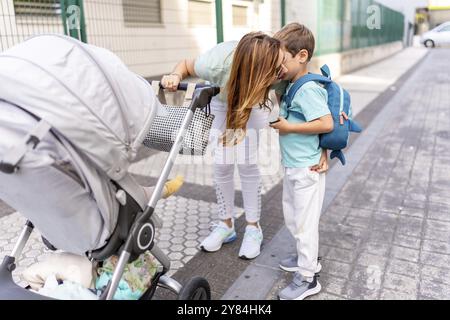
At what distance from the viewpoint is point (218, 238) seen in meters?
3.26

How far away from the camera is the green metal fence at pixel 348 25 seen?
1248cm

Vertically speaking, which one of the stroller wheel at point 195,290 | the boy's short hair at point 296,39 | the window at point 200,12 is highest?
the window at point 200,12

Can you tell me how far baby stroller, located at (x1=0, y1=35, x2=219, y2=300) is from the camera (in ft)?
5.26

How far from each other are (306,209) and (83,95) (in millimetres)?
1449

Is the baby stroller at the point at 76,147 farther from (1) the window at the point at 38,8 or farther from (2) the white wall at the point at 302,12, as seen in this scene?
(2) the white wall at the point at 302,12

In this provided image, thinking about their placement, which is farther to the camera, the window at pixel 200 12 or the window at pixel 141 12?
the window at pixel 200 12

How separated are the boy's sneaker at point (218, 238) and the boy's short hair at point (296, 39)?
4.85 ft

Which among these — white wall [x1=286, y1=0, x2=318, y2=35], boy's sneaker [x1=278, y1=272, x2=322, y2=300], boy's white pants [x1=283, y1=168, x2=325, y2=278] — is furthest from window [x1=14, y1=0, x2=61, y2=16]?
white wall [x1=286, y1=0, x2=318, y2=35]

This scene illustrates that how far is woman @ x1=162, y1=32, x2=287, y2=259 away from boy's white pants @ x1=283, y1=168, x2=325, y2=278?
1.39 ft

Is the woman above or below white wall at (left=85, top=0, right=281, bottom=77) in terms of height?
below

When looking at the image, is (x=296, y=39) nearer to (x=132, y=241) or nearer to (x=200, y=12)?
(x=132, y=241)

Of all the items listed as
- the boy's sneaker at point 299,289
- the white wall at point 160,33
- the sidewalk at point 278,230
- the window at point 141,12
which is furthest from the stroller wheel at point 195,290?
the window at point 141,12

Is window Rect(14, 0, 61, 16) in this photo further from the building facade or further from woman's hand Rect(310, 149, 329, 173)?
woman's hand Rect(310, 149, 329, 173)

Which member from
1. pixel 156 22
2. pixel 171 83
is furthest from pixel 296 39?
pixel 156 22
